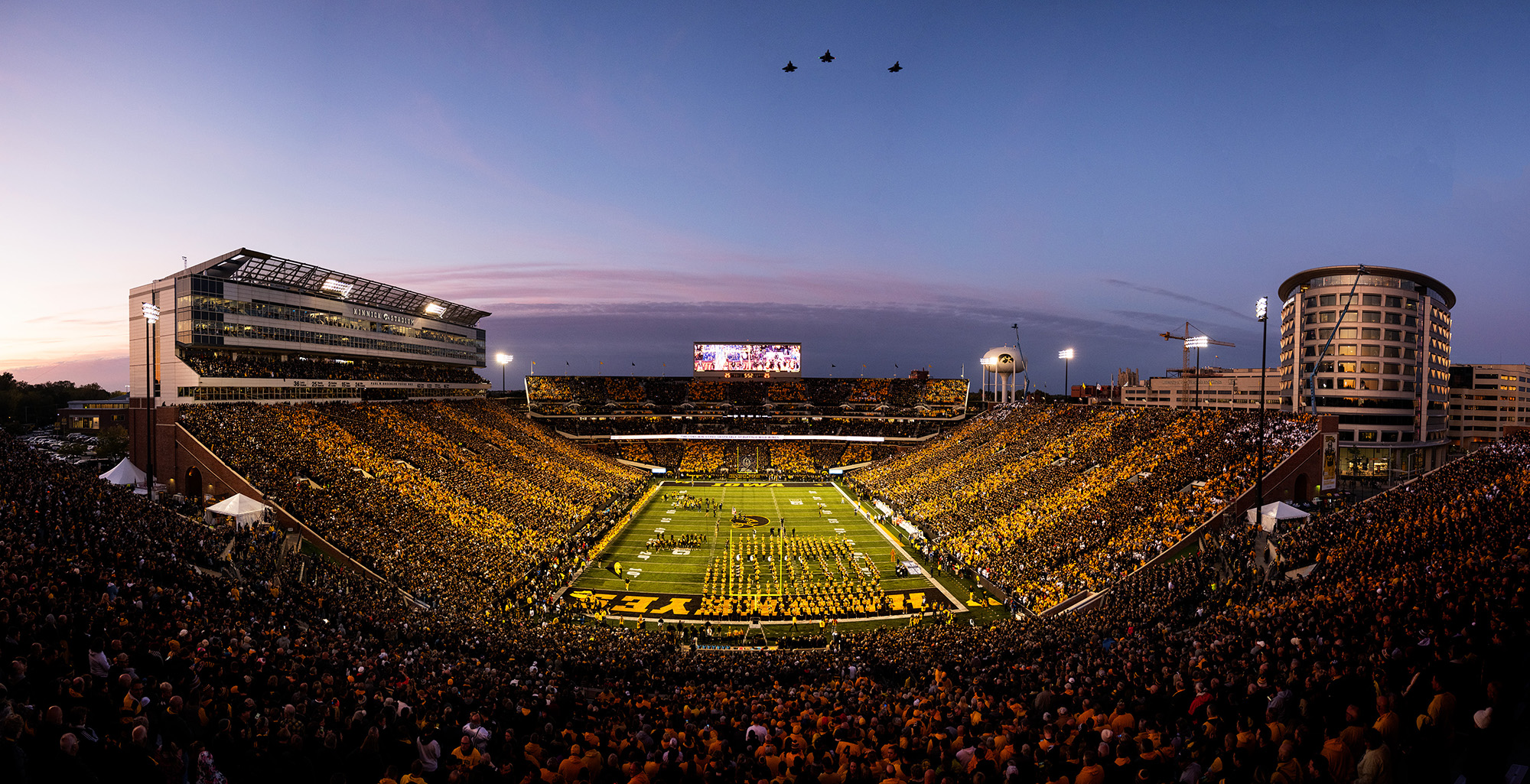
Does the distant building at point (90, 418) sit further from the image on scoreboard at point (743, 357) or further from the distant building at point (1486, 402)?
the distant building at point (1486, 402)

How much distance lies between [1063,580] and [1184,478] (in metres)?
10.2

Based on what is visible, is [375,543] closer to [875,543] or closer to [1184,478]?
[875,543]

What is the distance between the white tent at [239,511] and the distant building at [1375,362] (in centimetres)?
8244

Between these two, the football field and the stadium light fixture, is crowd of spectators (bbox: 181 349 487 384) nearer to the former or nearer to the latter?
the stadium light fixture

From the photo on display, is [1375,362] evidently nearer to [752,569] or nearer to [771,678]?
[752,569]

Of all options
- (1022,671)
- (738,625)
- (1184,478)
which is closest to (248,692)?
(1022,671)

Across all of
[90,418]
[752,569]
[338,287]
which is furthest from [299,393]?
[90,418]

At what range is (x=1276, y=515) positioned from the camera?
2388 centimetres

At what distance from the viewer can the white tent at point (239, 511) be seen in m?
24.2

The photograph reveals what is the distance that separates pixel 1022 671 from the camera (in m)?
14.6

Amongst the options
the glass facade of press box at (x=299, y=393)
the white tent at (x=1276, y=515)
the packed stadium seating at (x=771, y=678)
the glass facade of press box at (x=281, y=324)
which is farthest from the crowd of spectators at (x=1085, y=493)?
the glass facade of press box at (x=281, y=324)

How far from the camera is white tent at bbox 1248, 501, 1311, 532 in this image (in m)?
23.7

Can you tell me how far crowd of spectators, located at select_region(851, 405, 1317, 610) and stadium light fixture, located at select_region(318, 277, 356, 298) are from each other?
1878 inches

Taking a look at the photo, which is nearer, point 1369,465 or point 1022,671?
point 1022,671
